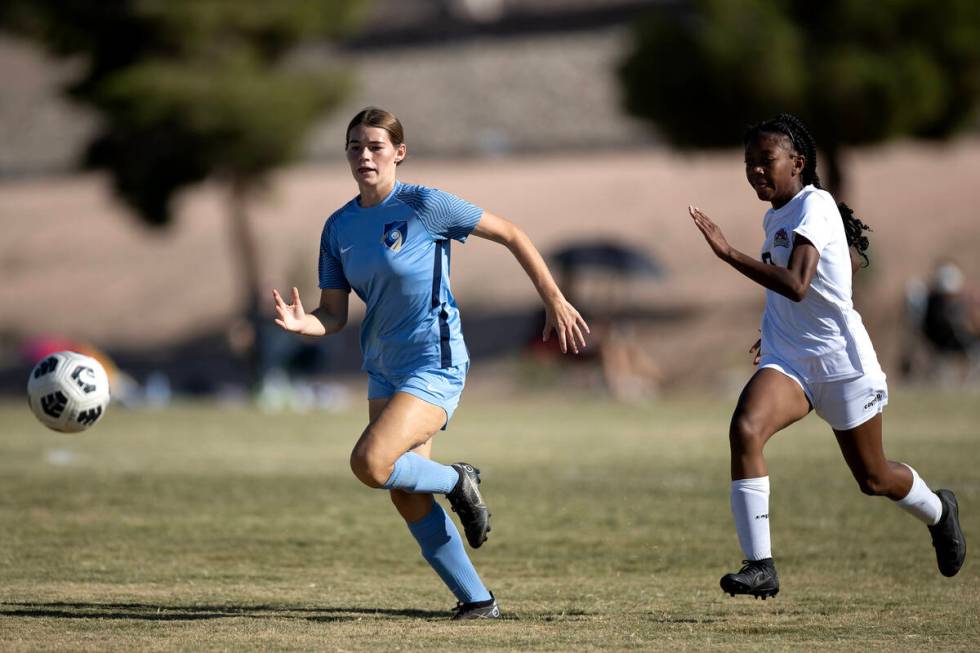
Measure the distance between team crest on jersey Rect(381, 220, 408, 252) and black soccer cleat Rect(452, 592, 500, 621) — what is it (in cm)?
164

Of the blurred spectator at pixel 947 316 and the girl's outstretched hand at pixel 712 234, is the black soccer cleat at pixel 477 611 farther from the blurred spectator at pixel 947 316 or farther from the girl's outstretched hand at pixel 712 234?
the blurred spectator at pixel 947 316

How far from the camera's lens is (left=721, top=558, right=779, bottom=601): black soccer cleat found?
6.71 metres

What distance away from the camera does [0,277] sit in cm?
4769

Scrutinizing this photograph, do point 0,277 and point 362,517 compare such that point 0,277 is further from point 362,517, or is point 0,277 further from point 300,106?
point 362,517

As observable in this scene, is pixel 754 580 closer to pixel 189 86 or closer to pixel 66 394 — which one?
pixel 66 394

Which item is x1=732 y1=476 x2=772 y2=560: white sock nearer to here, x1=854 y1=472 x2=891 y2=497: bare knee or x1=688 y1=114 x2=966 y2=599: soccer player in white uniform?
x1=688 y1=114 x2=966 y2=599: soccer player in white uniform

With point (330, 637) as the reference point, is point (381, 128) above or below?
above

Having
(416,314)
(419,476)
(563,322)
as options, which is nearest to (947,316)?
(563,322)

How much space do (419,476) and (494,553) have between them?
2692mm

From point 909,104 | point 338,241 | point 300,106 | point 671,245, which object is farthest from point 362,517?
point 671,245

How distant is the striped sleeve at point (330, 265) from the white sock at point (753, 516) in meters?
2.03

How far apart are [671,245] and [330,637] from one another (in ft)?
103

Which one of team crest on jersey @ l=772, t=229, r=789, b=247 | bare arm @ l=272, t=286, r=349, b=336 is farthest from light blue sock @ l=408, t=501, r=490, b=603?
team crest on jersey @ l=772, t=229, r=789, b=247

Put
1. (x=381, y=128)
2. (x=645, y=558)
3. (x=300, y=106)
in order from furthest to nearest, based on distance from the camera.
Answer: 1. (x=300, y=106)
2. (x=645, y=558)
3. (x=381, y=128)
